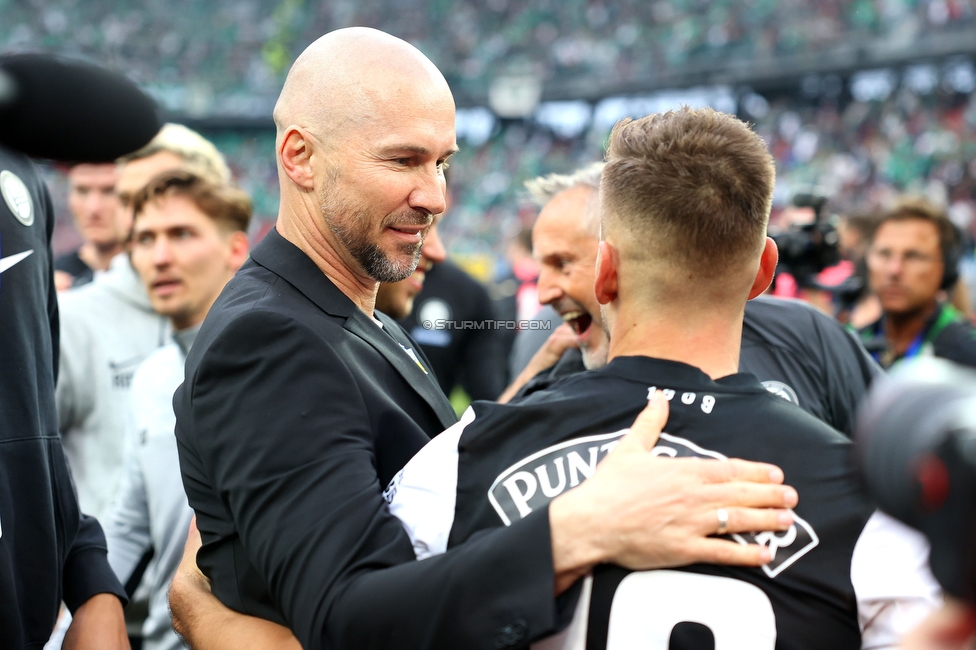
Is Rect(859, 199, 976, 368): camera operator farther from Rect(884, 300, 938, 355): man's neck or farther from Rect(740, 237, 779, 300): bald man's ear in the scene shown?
Rect(740, 237, 779, 300): bald man's ear

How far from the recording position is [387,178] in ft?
6.73

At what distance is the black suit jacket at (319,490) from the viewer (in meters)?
1.43

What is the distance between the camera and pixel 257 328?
1.68m

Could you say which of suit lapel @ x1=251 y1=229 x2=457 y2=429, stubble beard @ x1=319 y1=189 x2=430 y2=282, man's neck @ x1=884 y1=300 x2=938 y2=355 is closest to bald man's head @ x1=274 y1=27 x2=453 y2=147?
stubble beard @ x1=319 y1=189 x2=430 y2=282

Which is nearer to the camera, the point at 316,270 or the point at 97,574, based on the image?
the point at 316,270

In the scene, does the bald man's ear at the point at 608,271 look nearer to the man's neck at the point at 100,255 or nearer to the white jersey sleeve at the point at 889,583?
the white jersey sleeve at the point at 889,583

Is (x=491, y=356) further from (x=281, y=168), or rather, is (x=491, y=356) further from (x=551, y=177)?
(x=281, y=168)

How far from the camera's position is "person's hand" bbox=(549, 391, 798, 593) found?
1398 millimetres

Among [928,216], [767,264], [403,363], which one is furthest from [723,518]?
[928,216]

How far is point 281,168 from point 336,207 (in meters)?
0.23

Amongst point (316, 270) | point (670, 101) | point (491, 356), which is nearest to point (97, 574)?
point (316, 270)

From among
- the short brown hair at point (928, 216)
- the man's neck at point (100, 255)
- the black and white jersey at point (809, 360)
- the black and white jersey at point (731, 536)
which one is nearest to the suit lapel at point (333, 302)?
the black and white jersey at point (731, 536)

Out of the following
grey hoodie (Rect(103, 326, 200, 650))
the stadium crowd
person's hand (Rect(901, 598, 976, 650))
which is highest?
the stadium crowd

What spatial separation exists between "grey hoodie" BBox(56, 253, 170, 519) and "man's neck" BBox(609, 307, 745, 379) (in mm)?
2589
